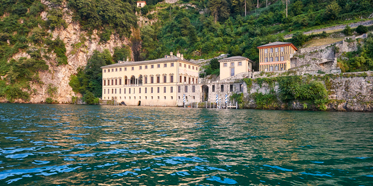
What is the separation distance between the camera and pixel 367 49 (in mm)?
35625

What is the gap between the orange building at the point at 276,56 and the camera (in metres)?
43.8

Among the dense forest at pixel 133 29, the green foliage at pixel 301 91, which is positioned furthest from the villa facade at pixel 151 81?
the green foliage at pixel 301 91

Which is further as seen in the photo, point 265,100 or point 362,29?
point 362,29

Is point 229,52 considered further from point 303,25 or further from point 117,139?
point 117,139

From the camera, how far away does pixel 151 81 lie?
5547 cm

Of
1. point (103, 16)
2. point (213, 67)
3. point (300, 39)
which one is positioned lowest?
point (213, 67)

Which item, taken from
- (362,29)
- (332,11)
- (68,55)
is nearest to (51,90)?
(68,55)

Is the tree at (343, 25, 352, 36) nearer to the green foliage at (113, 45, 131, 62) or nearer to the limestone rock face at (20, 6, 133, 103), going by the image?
the green foliage at (113, 45, 131, 62)

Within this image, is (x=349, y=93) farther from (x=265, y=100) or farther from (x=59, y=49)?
(x=59, y=49)

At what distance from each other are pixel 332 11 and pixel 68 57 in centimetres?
7349

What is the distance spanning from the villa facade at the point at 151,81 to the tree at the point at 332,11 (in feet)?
108

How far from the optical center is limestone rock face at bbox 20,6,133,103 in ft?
214

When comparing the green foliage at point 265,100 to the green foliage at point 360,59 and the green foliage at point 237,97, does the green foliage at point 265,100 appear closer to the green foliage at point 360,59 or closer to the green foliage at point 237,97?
the green foliage at point 237,97

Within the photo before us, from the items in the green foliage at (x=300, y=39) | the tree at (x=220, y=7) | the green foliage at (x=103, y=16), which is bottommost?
the green foliage at (x=300, y=39)
